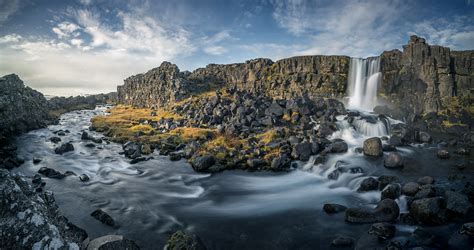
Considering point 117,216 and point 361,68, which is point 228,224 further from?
point 361,68

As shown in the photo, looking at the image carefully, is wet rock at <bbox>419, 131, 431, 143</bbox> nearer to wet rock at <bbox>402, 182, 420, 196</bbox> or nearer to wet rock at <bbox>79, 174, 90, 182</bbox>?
wet rock at <bbox>402, 182, 420, 196</bbox>

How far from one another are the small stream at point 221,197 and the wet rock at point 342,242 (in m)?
0.48

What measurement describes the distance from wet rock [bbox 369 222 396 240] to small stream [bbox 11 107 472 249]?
27.0 inches

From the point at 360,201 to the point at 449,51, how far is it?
188 ft

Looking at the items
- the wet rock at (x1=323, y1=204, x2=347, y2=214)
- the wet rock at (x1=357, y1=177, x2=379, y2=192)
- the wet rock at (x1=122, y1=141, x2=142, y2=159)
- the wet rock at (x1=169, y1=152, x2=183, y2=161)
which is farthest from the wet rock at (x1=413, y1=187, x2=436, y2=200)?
the wet rock at (x1=122, y1=141, x2=142, y2=159)

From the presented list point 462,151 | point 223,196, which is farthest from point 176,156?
point 462,151

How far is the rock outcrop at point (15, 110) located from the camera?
52625 mm

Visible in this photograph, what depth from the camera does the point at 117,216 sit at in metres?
21.3

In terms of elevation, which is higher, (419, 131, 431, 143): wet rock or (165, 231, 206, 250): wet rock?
(419, 131, 431, 143): wet rock

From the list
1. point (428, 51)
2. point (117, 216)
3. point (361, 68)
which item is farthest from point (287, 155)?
point (428, 51)

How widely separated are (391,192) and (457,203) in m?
4.55

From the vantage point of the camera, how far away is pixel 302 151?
36688 mm

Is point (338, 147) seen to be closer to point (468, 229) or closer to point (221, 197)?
point (221, 197)

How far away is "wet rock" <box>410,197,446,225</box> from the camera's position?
58.2 feet
